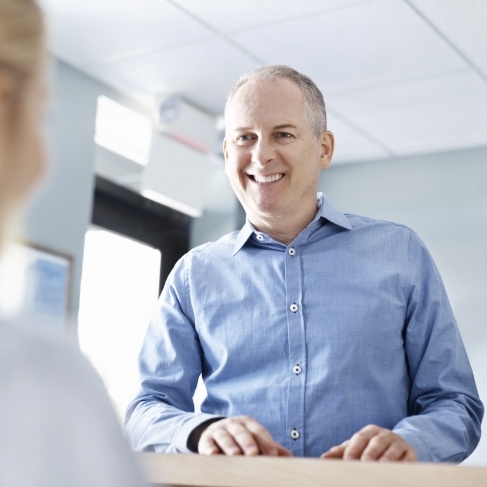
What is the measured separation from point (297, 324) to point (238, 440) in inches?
16.5

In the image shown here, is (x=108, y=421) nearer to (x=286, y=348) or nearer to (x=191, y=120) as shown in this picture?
(x=286, y=348)

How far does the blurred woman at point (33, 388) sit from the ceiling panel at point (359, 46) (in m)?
2.87

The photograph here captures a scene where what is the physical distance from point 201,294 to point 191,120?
8.50 ft

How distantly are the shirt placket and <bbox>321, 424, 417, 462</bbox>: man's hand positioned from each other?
12.1 inches

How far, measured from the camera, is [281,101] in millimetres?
1770

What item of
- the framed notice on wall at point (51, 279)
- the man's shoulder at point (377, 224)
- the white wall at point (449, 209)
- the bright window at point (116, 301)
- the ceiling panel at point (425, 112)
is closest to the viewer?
the man's shoulder at point (377, 224)

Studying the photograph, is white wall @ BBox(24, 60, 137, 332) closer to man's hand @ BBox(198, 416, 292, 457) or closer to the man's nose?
the man's nose

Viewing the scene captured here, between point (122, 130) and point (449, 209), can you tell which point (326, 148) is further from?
point (449, 209)

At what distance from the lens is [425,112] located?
4.19 metres

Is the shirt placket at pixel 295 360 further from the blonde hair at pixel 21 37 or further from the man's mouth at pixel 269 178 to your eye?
the blonde hair at pixel 21 37

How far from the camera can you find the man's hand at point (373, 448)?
122 cm

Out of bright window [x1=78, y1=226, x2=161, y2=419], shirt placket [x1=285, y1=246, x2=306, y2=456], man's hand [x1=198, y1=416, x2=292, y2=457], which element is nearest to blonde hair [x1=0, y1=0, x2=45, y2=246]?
man's hand [x1=198, y1=416, x2=292, y2=457]

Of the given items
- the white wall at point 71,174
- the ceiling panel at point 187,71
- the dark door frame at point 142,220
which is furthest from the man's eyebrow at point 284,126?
the dark door frame at point 142,220

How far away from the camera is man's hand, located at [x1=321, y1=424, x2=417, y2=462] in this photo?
1.22 metres
